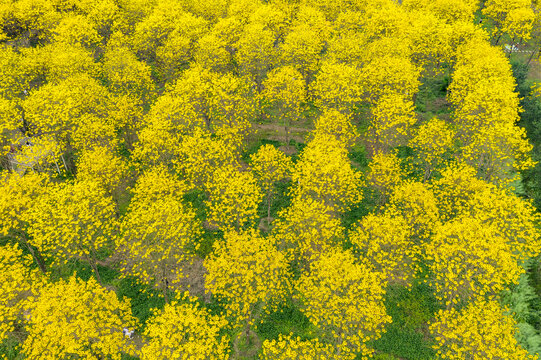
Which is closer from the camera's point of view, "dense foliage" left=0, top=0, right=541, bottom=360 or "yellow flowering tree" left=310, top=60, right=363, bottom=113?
"dense foliage" left=0, top=0, right=541, bottom=360

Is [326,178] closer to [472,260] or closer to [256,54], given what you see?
[472,260]

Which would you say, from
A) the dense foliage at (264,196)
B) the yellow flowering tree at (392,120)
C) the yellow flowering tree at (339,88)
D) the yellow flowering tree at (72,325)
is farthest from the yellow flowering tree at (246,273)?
the yellow flowering tree at (339,88)

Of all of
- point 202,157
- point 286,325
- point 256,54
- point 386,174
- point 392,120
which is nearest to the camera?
point 286,325

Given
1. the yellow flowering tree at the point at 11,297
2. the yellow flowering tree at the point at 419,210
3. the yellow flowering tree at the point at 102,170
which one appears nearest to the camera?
the yellow flowering tree at the point at 11,297

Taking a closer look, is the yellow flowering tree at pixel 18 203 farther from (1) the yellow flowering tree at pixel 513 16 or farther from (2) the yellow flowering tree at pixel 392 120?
(1) the yellow flowering tree at pixel 513 16

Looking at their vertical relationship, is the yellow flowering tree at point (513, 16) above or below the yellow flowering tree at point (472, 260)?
above

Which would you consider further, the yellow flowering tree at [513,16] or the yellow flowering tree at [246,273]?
the yellow flowering tree at [513,16]

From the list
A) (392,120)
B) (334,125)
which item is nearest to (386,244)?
(334,125)

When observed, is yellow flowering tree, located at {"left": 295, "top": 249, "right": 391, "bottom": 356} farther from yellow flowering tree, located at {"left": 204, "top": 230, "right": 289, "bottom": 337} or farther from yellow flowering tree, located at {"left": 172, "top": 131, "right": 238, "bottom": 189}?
yellow flowering tree, located at {"left": 172, "top": 131, "right": 238, "bottom": 189}

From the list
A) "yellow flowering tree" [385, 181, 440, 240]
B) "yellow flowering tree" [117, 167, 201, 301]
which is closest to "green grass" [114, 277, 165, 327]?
"yellow flowering tree" [117, 167, 201, 301]
